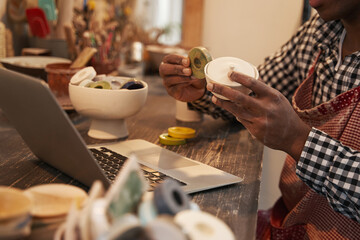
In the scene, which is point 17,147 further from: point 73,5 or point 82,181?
point 73,5

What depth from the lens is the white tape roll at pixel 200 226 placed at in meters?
0.48

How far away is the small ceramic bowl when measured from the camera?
35.8 inches

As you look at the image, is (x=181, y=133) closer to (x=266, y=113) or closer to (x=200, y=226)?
(x=266, y=113)

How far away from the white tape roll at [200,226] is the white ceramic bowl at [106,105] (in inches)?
24.9

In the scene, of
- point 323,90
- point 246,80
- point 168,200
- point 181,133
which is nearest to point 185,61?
point 181,133

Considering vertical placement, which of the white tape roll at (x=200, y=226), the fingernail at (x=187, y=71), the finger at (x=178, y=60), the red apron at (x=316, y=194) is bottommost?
the red apron at (x=316, y=194)

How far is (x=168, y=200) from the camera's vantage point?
0.50m

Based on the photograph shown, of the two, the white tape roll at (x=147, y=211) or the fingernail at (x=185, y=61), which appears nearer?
the white tape roll at (x=147, y=211)

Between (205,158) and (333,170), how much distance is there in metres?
0.29

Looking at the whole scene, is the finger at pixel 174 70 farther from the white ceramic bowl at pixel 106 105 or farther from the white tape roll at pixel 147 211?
the white tape roll at pixel 147 211

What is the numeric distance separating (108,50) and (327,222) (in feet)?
→ 3.54

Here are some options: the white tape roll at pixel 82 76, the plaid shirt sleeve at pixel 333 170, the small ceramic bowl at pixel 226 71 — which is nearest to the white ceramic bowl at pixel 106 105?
the white tape roll at pixel 82 76

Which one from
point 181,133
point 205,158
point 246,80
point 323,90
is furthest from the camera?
point 323,90

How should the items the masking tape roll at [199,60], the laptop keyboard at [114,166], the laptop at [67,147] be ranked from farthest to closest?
the masking tape roll at [199,60], the laptop keyboard at [114,166], the laptop at [67,147]
